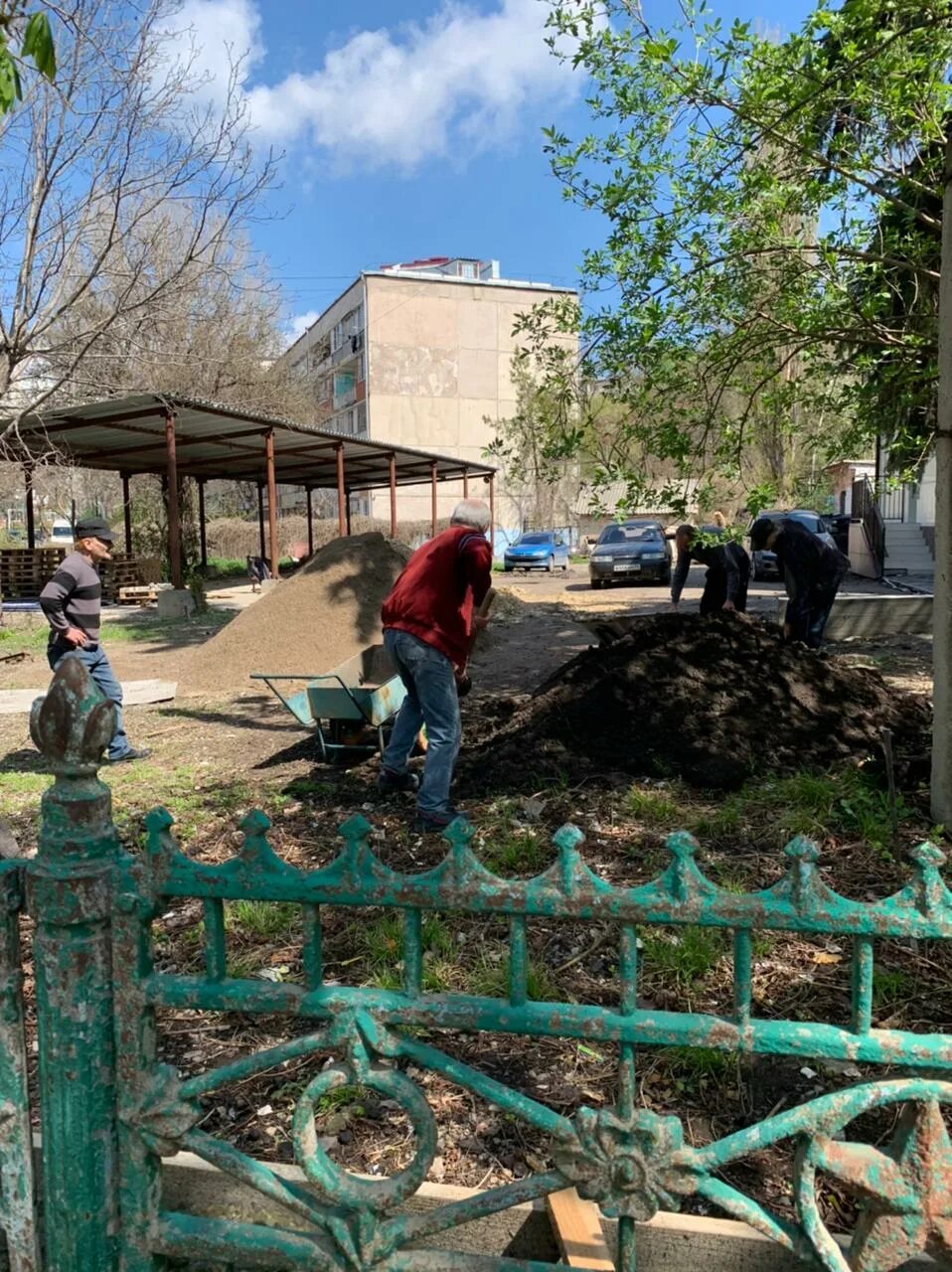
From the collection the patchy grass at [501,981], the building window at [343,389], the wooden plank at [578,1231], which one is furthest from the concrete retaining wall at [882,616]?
the building window at [343,389]

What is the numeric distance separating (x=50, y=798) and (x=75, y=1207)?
2.37 feet

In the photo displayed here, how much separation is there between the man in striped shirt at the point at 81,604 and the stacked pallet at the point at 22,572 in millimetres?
16943

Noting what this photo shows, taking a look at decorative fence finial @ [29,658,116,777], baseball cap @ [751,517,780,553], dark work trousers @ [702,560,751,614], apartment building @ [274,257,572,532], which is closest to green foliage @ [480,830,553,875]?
decorative fence finial @ [29,658,116,777]

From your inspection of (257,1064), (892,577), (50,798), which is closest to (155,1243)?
(257,1064)

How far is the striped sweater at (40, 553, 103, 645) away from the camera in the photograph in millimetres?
6293

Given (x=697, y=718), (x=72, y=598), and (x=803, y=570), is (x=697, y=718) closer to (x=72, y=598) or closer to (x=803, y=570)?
(x=803, y=570)

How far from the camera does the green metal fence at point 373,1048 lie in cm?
136

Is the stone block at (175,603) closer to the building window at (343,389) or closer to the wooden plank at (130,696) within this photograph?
the wooden plank at (130,696)

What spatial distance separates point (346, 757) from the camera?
6.45 m

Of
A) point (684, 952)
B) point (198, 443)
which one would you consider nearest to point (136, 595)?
point (198, 443)

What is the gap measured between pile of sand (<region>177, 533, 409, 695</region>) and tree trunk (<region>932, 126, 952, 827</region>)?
6.95 meters

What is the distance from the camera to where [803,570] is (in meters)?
8.39

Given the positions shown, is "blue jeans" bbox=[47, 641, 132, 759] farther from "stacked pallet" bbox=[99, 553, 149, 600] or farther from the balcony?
the balcony

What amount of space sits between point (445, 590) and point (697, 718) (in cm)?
195
